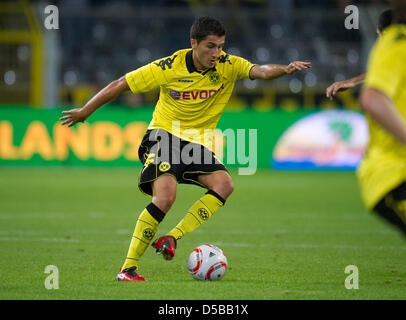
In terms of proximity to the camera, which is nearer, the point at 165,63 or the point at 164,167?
the point at 164,167

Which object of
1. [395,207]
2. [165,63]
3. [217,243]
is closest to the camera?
[395,207]

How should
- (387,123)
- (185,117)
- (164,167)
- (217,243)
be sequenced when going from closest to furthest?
(387,123) → (164,167) → (185,117) → (217,243)

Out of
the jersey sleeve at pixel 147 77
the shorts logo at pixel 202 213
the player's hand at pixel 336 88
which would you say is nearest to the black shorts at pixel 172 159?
the shorts logo at pixel 202 213

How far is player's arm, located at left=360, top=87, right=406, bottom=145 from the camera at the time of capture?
12.0 feet

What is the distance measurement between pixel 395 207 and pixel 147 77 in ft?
8.66

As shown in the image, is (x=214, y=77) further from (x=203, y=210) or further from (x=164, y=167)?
(x=203, y=210)

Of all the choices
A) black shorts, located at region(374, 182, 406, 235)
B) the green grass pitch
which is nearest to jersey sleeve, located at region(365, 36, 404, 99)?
black shorts, located at region(374, 182, 406, 235)

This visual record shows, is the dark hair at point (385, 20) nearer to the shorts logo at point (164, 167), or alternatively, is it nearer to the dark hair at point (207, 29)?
the dark hair at point (207, 29)

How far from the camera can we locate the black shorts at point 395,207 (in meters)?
4.07

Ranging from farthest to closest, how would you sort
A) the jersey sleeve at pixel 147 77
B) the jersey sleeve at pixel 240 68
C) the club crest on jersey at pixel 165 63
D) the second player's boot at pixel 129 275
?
the jersey sleeve at pixel 240 68, the club crest on jersey at pixel 165 63, the jersey sleeve at pixel 147 77, the second player's boot at pixel 129 275

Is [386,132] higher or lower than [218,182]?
lower

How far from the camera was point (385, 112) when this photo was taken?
368 centimetres

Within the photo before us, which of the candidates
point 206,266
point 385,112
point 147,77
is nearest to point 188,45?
point 147,77
